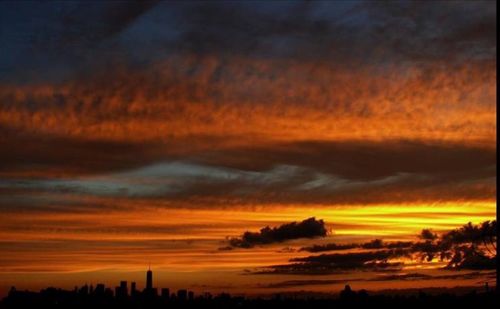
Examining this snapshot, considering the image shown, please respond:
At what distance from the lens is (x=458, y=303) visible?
19312 centimetres

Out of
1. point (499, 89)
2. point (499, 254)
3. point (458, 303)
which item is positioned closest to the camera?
point (499, 89)

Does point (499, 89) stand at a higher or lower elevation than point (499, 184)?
higher

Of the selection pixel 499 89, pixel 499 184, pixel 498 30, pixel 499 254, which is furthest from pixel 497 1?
pixel 499 254

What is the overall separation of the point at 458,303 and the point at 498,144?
18482 cm

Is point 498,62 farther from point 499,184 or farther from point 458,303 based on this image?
point 458,303

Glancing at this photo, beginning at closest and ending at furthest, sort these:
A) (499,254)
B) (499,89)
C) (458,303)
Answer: (499,89) < (499,254) < (458,303)

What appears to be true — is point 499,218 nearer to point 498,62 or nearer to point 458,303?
point 498,62

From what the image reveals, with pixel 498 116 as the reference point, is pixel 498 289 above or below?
below

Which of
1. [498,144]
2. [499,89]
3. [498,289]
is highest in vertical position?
[499,89]

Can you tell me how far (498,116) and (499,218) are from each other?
2.10 meters

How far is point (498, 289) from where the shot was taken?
1717 centimetres

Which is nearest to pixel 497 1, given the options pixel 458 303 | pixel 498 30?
pixel 498 30

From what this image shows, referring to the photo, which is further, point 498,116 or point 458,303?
point 458,303

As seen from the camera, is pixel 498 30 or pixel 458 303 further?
pixel 458 303
